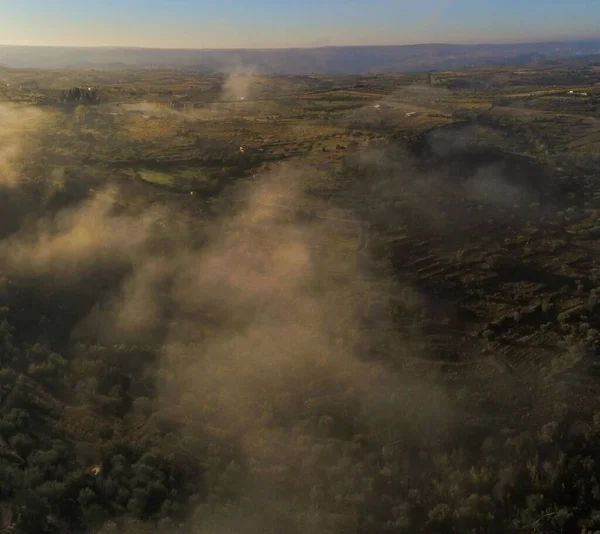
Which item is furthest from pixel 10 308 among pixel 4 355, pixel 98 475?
pixel 98 475

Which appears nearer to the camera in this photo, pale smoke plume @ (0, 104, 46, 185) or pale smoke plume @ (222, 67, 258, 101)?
pale smoke plume @ (0, 104, 46, 185)

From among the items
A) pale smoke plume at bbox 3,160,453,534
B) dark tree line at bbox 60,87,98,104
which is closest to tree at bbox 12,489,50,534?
pale smoke plume at bbox 3,160,453,534

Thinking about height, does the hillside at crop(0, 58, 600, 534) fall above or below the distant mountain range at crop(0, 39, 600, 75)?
below

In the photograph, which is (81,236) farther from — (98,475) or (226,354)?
(98,475)

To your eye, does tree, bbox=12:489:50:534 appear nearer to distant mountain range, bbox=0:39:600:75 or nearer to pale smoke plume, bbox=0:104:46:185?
pale smoke plume, bbox=0:104:46:185

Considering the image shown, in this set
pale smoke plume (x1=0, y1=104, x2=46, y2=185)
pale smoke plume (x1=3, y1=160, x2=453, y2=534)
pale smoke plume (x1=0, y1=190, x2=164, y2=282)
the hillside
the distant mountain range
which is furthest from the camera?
the distant mountain range

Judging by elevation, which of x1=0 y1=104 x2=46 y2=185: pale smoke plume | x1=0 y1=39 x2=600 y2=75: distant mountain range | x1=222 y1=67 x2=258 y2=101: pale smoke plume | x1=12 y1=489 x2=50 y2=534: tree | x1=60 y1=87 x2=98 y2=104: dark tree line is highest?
x1=0 y1=39 x2=600 y2=75: distant mountain range

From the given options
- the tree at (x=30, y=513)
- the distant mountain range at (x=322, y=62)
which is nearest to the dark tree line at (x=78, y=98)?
the tree at (x=30, y=513)

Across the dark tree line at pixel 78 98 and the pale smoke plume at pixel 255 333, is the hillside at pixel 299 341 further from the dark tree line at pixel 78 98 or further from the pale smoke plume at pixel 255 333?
the dark tree line at pixel 78 98
